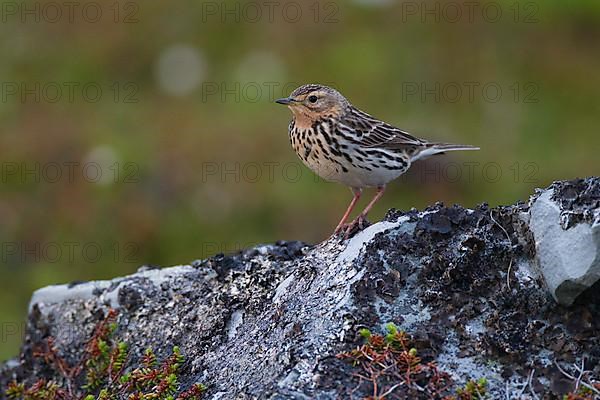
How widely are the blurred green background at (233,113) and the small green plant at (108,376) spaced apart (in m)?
4.73

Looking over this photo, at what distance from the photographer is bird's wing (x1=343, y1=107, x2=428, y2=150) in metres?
7.21

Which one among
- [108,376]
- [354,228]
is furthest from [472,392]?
[108,376]

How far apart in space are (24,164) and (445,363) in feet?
27.9

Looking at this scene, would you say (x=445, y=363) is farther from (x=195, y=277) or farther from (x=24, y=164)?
(x=24, y=164)

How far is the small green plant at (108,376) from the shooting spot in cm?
511

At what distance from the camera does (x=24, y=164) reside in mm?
12125

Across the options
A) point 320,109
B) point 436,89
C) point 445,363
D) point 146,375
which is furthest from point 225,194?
point 445,363

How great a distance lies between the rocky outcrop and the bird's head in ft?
5.89

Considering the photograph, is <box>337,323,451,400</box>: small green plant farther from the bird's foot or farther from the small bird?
the small bird

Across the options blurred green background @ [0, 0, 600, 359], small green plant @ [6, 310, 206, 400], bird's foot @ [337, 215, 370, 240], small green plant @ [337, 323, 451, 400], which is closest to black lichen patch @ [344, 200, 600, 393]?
small green plant @ [337, 323, 451, 400]

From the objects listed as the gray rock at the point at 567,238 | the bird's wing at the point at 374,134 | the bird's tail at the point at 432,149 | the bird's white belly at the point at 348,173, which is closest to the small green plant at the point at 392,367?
the gray rock at the point at 567,238

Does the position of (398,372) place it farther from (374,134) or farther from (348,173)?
(374,134)

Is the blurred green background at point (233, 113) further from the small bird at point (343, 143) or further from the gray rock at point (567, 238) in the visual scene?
the gray rock at point (567, 238)

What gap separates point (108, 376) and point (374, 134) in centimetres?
259
